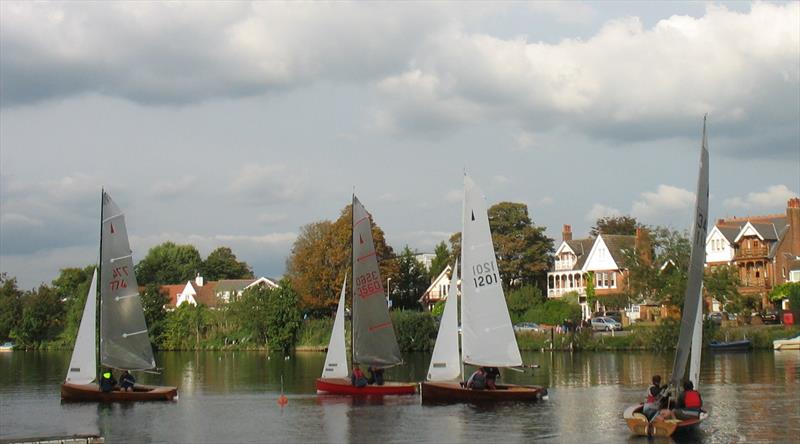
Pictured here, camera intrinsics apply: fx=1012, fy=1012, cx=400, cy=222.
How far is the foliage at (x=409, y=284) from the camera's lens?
11188cm

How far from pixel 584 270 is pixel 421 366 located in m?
43.4

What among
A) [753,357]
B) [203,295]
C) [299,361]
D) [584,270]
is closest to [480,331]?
[753,357]

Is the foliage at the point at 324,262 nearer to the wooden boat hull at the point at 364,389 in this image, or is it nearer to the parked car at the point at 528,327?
the parked car at the point at 528,327

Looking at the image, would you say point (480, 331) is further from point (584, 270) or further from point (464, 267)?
point (584, 270)

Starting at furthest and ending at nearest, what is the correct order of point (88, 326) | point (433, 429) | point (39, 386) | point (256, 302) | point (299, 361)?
point (256, 302) < point (299, 361) < point (39, 386) < point (88, 326) < point (433, 429)

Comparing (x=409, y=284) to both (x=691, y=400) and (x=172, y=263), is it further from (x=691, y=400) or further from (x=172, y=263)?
(x=691, y=400)

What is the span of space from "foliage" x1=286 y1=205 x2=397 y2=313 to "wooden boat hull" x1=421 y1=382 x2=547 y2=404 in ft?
186

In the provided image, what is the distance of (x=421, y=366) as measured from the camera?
66000 mm

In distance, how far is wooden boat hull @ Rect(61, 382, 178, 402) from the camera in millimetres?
40938

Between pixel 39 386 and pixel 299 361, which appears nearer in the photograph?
pixel 39 386

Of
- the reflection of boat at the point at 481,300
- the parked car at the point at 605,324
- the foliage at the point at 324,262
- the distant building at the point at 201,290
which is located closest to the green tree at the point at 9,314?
the distant building at the point at 201,290

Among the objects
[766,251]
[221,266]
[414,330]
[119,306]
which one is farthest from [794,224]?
[221,266]

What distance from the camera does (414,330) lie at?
83.9 m

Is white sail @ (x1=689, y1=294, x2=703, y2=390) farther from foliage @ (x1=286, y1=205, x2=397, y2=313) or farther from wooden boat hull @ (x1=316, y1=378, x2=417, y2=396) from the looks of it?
foliage @ (x1=286, y1=205, x2=397, y2=313)
